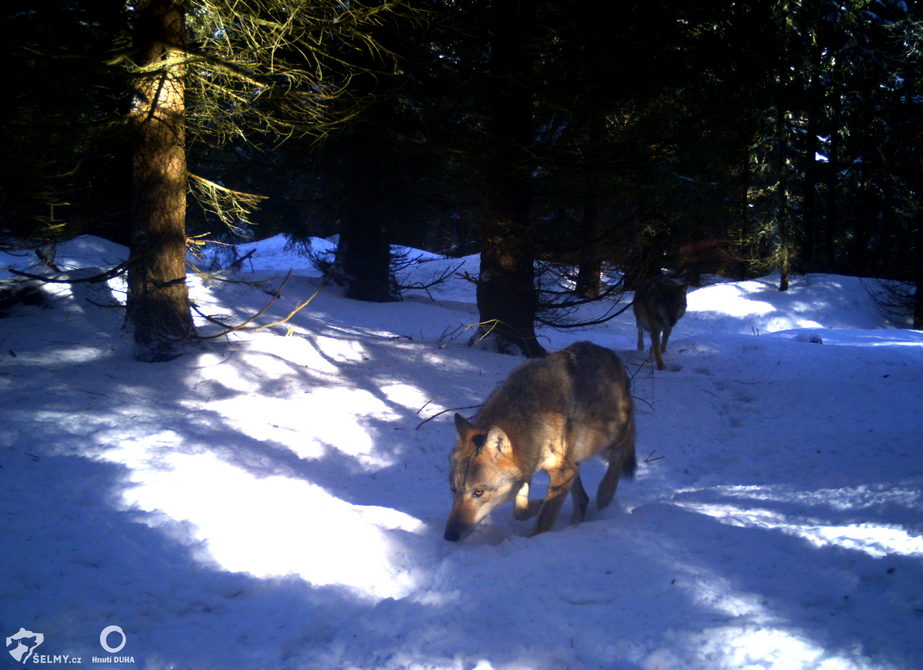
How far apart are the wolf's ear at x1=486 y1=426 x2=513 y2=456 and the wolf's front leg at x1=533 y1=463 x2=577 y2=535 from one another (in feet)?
2.24

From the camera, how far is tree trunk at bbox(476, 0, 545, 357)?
385 inches

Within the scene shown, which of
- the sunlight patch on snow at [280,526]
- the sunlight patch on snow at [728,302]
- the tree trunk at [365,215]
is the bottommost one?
the sunlight patch on snow at [280,526]

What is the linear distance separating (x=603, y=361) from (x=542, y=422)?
4.51 ft

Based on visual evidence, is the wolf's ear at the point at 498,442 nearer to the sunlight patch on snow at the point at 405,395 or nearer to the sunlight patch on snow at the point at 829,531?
the sunlight patch on snow at the point at 829,531

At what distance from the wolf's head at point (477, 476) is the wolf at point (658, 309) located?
8262 millimetres

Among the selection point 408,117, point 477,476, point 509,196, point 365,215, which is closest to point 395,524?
point 477,476

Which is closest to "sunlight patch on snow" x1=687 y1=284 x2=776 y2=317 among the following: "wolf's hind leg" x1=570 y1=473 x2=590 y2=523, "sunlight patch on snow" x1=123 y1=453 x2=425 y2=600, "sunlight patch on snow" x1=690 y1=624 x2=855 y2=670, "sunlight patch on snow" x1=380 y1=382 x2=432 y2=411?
"sunlight patch on snow" x1=380 y1=382 x2=432 y2=411

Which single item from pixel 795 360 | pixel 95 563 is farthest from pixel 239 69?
pixel 795 360

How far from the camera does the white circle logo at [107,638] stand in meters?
2.96

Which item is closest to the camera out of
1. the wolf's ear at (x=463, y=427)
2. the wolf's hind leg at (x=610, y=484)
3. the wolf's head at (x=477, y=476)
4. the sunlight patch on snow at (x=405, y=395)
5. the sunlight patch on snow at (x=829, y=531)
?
the sunlight patch on snow at (x=829, y=531)

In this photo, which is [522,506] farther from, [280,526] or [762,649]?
[762,649]

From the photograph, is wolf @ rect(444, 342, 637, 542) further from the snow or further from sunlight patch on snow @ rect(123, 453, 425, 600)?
sunlight patch on snow @ rect(123, 453, 425, 600)

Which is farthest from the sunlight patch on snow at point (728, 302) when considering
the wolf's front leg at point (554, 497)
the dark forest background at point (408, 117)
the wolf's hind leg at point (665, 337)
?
the wolf's front leg at point (554, 497)

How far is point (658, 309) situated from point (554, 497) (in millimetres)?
8929
